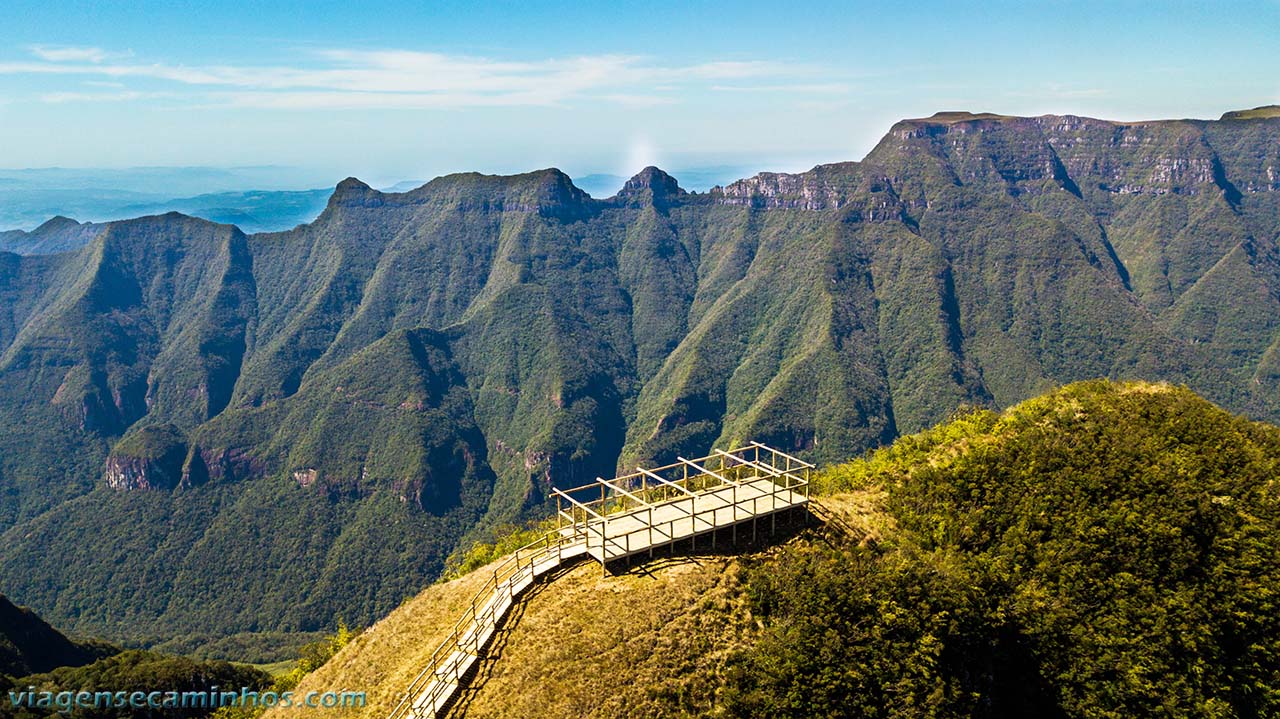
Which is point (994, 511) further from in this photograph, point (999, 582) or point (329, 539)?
point (329, 539)

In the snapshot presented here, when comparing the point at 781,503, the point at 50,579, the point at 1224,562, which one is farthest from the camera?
the point at 50,579

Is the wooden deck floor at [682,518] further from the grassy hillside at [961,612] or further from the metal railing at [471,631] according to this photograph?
the metal railing at [471,631]

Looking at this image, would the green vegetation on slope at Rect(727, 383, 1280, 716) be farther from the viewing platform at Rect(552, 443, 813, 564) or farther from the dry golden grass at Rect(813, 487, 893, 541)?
the viewing platform at Rect(552, 443, 813, 564)

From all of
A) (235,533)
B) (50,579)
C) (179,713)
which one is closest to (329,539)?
(235,533)

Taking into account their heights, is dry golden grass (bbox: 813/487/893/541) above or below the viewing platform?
below

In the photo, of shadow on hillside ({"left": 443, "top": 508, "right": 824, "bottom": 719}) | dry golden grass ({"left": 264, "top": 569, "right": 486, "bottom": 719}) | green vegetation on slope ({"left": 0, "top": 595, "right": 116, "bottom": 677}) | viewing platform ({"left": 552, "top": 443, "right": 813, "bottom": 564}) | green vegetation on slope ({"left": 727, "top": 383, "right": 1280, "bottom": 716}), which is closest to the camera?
green vegetation on slope ({"left": 727, "top": 383, "right": 1280, "bottom": 716})

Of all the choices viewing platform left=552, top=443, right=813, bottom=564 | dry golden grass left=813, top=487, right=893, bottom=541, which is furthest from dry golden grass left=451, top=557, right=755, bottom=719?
dry golden grass left=813, top=487, right=893, bottom=541

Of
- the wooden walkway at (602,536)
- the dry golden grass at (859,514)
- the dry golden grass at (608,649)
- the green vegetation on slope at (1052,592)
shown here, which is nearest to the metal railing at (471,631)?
the wooden walkway at (602,536)

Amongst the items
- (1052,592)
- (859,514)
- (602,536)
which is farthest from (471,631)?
(1052,592)
